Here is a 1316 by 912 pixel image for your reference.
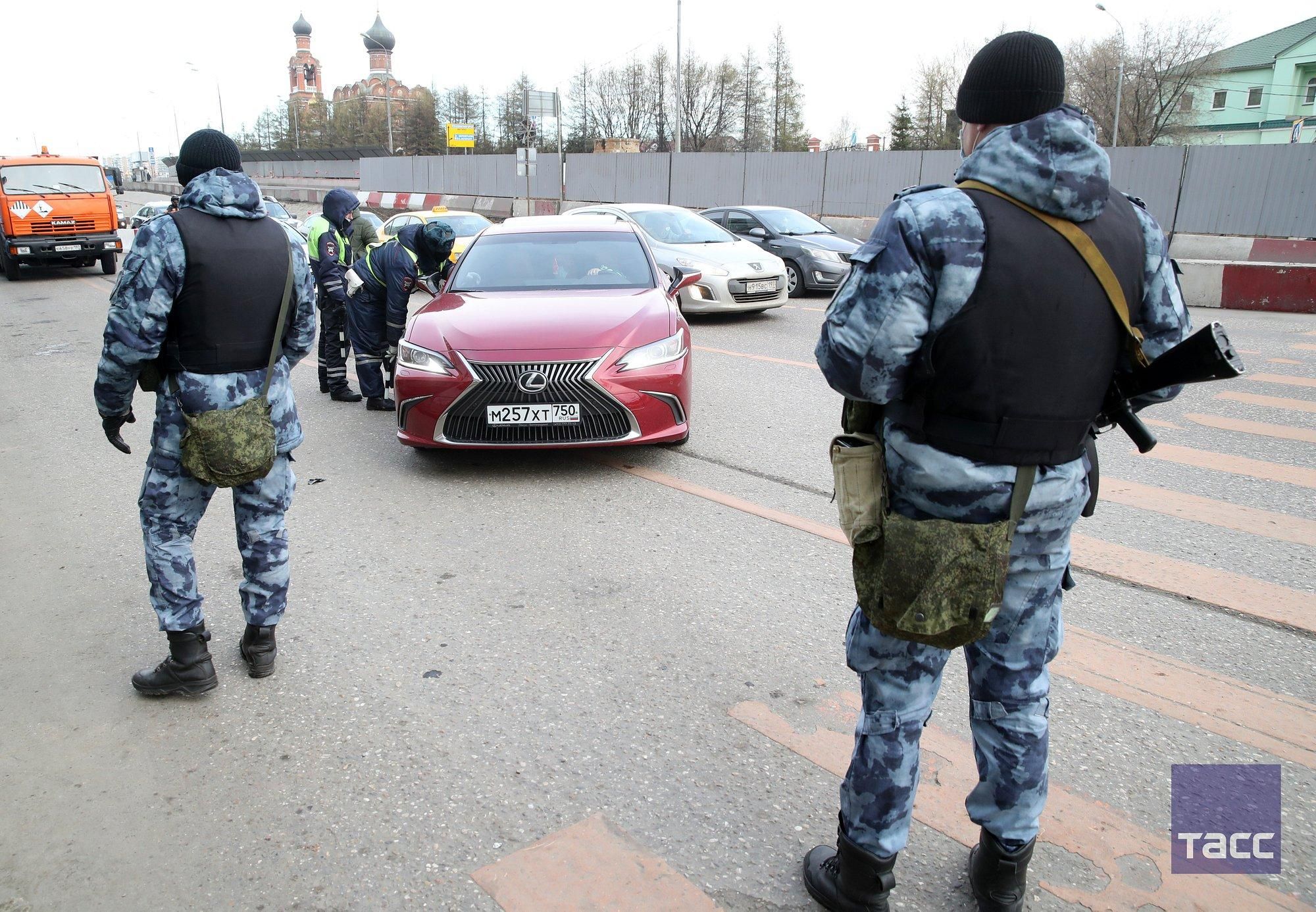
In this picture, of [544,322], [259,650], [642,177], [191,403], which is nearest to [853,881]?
[259,650]

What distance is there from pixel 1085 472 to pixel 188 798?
2593mm

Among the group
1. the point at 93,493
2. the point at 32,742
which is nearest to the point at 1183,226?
the point at 93,493

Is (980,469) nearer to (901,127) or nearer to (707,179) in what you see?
(707,179)

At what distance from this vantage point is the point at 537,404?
18.3 feet

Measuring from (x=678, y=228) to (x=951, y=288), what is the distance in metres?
11.9

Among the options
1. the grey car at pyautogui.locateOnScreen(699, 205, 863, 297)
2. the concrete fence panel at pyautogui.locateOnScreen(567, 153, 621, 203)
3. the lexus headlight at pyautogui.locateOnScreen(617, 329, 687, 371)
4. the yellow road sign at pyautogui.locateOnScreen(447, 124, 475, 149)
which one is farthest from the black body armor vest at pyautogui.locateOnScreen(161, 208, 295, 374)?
the yellow road sign at pyautogui.locateOnScreen(447, 124, 475, 149)

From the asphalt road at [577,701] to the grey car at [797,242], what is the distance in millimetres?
9162

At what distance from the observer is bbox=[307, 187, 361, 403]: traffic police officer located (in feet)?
27.6

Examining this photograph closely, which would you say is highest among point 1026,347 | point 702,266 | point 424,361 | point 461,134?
point 461,134

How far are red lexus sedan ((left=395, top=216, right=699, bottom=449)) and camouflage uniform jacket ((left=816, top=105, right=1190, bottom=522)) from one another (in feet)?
11.9

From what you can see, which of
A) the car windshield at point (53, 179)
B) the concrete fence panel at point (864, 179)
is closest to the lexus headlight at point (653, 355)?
the car windshield at point (53, 179)

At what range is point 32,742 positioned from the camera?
308 centimetres

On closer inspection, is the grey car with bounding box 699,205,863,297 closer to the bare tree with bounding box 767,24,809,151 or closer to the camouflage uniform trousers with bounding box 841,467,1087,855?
the camouflage uniform trousers with bounding box 841,467,1087,855

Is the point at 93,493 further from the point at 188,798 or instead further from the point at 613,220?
the point at 613,220
